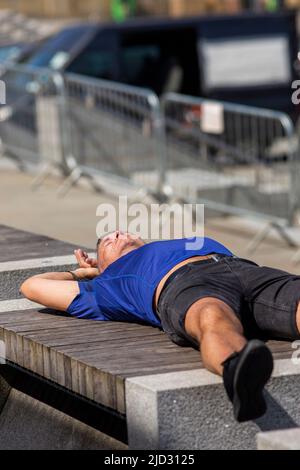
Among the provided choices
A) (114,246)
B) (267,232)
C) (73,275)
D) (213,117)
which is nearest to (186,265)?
(114,246)

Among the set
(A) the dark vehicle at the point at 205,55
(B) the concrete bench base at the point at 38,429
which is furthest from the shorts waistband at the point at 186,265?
(A) the dark vehicle at the point at 205,55

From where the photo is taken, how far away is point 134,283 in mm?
5277

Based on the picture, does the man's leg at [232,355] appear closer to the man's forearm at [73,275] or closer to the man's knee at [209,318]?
the man's knee at [209,318]

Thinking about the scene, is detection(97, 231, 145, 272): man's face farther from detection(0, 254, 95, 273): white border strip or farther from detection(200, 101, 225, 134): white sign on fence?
detection(200, 101, 225, 134): white sign on fence

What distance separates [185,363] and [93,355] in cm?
38

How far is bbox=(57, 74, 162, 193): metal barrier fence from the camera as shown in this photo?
485 inches

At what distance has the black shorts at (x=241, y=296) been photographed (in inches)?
194

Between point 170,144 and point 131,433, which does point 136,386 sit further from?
point 170,144

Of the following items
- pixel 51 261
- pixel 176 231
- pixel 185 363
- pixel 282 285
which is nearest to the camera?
pixel 185 363

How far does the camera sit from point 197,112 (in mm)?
13359

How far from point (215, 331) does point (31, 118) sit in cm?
953

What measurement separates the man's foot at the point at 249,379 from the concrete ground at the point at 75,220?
532 cm

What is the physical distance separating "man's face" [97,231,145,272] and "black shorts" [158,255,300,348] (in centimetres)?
45

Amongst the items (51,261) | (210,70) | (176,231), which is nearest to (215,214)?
(176,231)
